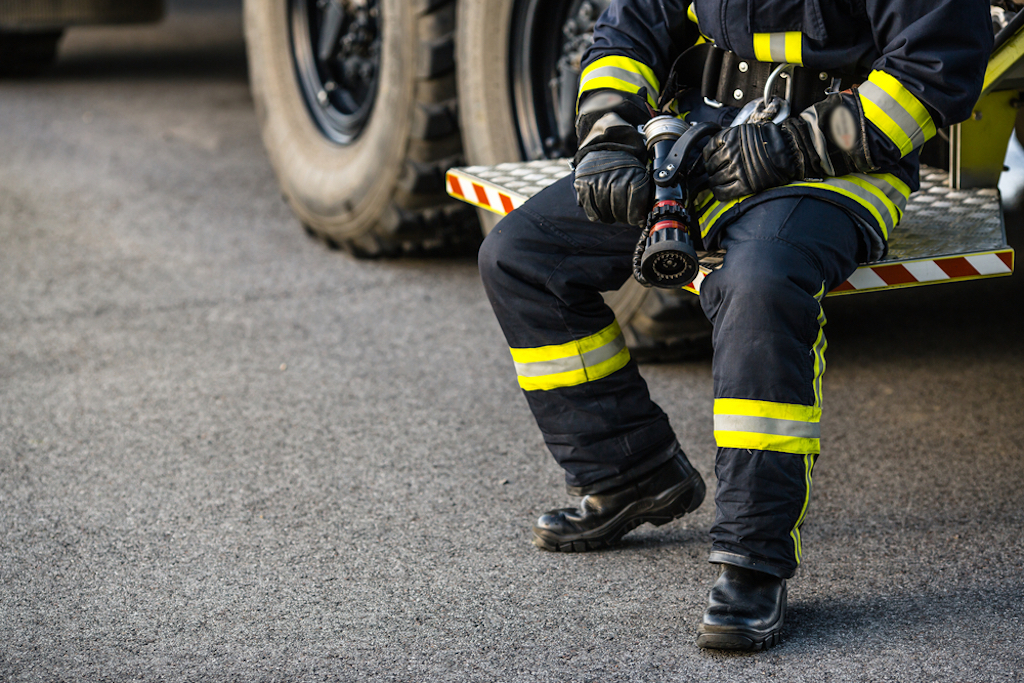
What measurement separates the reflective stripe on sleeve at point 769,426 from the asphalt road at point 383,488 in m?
0.41

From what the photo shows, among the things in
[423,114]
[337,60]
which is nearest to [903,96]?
[423,114]

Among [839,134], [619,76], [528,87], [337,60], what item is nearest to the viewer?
[839,134]

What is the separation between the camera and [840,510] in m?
2.58

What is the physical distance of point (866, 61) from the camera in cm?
225

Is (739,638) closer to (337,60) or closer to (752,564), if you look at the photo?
(752,564)

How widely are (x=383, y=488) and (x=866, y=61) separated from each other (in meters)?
1.51

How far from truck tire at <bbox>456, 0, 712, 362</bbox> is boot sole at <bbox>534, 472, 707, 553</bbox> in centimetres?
92

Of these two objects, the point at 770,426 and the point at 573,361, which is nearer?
the point at 770,426

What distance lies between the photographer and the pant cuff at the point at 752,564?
2.00 metres

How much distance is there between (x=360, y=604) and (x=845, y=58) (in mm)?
1514

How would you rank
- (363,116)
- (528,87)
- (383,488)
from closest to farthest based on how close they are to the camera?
1. (383,488)
2. (528,87)
3. (363,116)

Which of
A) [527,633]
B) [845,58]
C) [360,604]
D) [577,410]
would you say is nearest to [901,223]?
[845,58]

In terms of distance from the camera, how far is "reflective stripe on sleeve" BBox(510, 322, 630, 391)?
92.0 inches

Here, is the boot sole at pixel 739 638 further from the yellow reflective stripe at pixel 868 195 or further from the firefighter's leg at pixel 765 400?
the yellow reflective stripe at pixel 868 195
